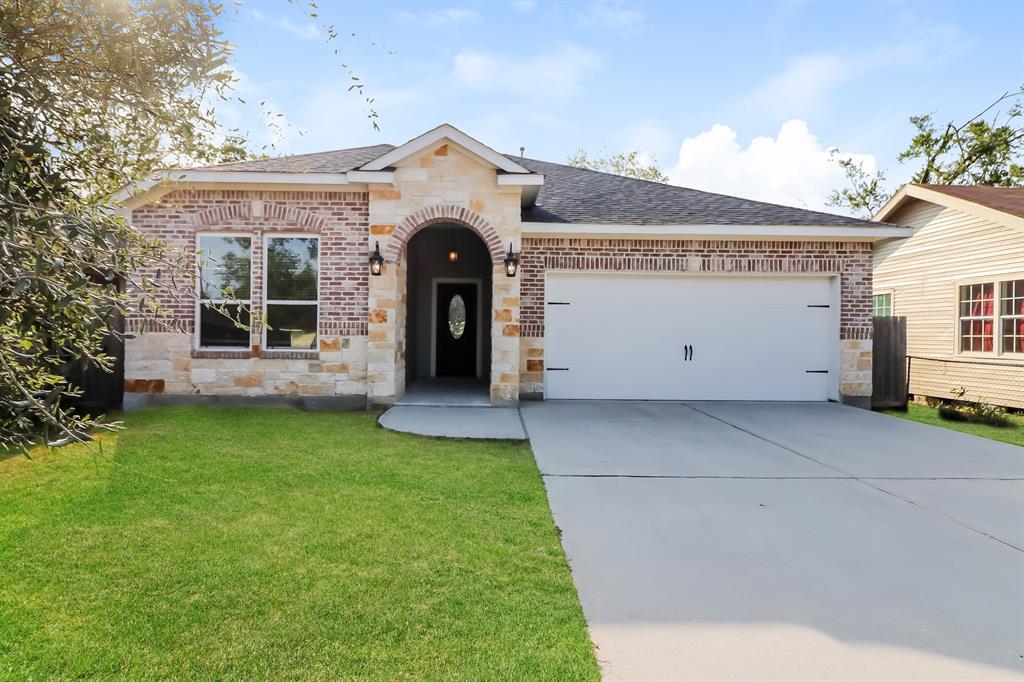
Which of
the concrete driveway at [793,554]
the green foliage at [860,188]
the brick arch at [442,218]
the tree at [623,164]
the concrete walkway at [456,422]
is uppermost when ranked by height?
the tree at [623,164]

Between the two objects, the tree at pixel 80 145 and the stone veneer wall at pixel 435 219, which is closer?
the tree at pixel 80 145

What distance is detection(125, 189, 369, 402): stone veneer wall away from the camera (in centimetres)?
840

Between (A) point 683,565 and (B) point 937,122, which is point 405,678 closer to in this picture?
(A) point 683,565

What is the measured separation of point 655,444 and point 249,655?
484cm

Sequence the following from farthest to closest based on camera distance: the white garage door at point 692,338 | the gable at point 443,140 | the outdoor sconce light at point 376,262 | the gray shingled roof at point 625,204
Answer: the white garage door at point 692,338, the gray shingled roof at point 625,204, the outdoor sconce light at point 376,262, the gable at point 443,140

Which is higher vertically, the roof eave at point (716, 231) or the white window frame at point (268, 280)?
the roof eave at point (716, 231)

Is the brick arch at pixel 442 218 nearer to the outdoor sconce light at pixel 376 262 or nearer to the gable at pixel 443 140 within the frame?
the outdoor sconce light at pixel 376 262

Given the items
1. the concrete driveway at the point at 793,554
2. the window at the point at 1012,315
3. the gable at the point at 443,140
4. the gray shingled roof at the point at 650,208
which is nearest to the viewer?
the concrete driveway at the point at 793,554

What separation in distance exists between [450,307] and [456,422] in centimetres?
594

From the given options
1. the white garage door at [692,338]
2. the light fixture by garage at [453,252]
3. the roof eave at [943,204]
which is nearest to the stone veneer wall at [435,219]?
the white garage door at [692,338]

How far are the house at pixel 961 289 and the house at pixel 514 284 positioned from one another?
2.51 metres

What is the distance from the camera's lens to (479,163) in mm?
8336

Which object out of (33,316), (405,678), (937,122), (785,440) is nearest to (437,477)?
(405,678)

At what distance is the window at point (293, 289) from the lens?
852 centimetres
